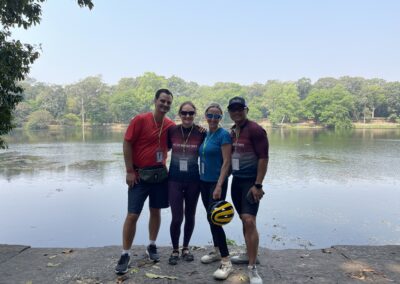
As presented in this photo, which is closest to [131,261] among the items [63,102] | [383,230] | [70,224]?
[70,224]

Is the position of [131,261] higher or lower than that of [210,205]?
lower

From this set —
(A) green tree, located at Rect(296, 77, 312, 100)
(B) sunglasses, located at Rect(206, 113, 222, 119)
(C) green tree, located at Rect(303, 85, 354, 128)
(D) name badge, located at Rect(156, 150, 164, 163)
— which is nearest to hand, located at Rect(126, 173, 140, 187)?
(D) name badge, located at Rect(156, 150, 164, 163)

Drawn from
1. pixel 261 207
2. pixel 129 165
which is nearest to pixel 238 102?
pixel 129 165

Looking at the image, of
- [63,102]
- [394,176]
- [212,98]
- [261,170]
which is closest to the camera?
[261,170]

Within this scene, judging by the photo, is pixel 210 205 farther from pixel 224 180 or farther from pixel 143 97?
pixel 143 97

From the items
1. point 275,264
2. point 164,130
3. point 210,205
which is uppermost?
point 164,130

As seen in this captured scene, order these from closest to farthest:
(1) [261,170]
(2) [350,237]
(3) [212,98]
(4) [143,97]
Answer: (1) [261,170] → (2) [350,237] → (4) [143,97] → (3) [212,98]

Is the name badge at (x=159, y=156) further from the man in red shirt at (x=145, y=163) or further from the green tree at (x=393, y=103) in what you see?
the green tree at (x=393, y=103)

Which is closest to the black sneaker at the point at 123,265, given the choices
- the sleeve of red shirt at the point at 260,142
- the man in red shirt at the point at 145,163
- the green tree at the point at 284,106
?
the man in red shirt at the point at 145,163

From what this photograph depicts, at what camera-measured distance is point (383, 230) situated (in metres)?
8.32

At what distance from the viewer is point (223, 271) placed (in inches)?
129

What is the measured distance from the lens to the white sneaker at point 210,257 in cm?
364

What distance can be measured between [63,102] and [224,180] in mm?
→ 63835

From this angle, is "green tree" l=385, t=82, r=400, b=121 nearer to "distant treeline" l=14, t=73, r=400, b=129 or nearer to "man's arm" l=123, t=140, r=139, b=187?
"distant treeline" l=14, t=73, r=400, b=129
